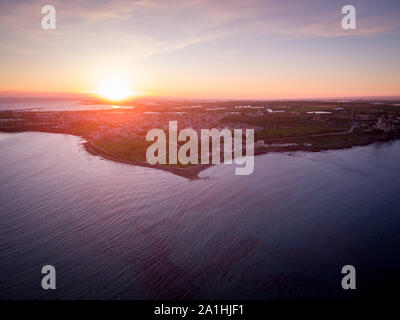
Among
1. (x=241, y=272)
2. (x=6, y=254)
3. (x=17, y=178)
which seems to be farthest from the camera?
(x=17, y=178)

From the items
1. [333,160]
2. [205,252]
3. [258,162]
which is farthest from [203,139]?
[205,252]

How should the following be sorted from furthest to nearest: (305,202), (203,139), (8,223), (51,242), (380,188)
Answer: (203,139) < (380,188) < (305,202) < (8,223) < (51,242)

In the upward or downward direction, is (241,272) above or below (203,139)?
below

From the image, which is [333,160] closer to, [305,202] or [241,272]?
[305,202]

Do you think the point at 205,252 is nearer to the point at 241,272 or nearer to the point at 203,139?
the point at 241,272
